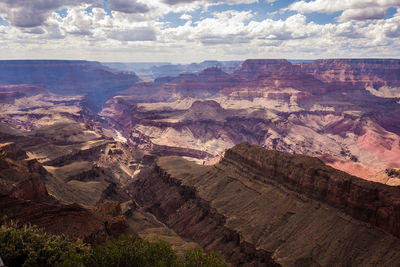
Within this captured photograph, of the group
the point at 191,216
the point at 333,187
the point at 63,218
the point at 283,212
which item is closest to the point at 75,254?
the point at 63,218

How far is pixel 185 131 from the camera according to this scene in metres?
191

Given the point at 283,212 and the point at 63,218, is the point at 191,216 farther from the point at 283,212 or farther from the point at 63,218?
the point at 63,218

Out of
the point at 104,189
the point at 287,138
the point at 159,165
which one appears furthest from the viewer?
the point at 287,138

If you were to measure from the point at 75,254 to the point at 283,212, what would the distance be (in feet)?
146

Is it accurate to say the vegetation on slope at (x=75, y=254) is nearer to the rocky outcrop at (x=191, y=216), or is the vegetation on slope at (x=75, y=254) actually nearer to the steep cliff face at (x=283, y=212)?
the steep cliff face at (x=283, y=212)

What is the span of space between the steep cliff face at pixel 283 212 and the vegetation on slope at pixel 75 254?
89.0 ft

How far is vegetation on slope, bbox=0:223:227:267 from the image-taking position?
81.7 ft

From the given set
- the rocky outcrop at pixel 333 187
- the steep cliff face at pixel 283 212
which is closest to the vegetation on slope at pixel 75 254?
the steep cliff face at pixel 283 212

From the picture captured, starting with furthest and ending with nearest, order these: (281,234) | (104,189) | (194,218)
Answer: (104,189) → (194,218) → (281,234)

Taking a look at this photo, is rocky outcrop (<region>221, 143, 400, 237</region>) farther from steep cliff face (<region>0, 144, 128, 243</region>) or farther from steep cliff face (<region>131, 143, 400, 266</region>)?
steep cliff face (<region>0, 144, 128, 243</region>)

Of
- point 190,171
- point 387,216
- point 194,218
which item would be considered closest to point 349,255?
point 387,216

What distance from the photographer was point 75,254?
25.7 metres

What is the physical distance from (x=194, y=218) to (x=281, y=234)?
86.0 ft

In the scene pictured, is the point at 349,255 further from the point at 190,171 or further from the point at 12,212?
the point at 190,171
